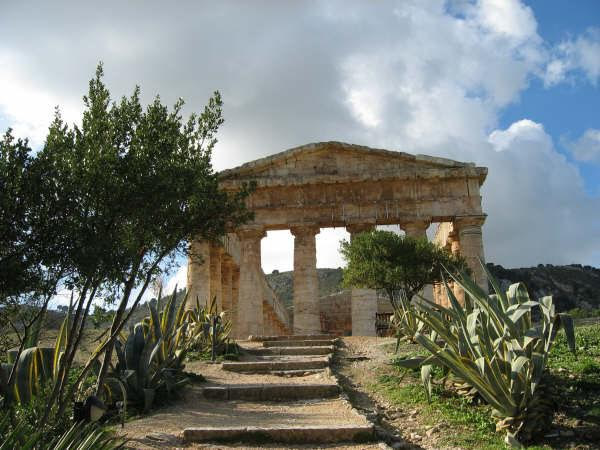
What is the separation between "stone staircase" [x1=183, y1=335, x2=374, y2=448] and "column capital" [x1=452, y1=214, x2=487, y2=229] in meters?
9.92

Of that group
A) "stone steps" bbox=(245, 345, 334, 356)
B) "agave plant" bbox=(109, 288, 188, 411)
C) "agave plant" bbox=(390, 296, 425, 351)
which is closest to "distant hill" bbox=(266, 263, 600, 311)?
"stone steps" bbox=(245, 345, 334, 356)

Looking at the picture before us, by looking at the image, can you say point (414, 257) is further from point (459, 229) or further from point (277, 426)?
point (277, 426)

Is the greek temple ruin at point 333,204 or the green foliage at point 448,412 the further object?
the greek temple ruin at point 333,204

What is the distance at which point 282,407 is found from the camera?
8750 mm

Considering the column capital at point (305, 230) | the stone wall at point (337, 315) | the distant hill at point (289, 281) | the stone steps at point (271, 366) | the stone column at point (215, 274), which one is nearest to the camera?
the stone steps at point (271, 366)

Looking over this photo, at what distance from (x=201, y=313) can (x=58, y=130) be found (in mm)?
8299

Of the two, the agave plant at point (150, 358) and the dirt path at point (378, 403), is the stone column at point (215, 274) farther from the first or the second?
the agave plant at point (150, 358)

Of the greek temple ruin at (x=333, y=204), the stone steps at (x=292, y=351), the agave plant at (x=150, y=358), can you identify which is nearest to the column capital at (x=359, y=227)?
the greek temple ruin at (x=333, y=204)

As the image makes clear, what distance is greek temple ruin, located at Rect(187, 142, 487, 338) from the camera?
896 inches

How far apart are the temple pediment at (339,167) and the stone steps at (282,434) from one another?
Result: 1677 cm

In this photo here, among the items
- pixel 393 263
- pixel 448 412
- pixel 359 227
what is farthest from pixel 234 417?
pixel 359 227

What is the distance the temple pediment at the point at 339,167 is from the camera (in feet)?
75.8

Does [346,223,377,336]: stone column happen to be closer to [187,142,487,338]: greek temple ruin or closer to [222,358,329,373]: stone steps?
[187,142,487,338]: greek temple ruin

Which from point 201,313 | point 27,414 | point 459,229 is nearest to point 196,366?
point 201,313
